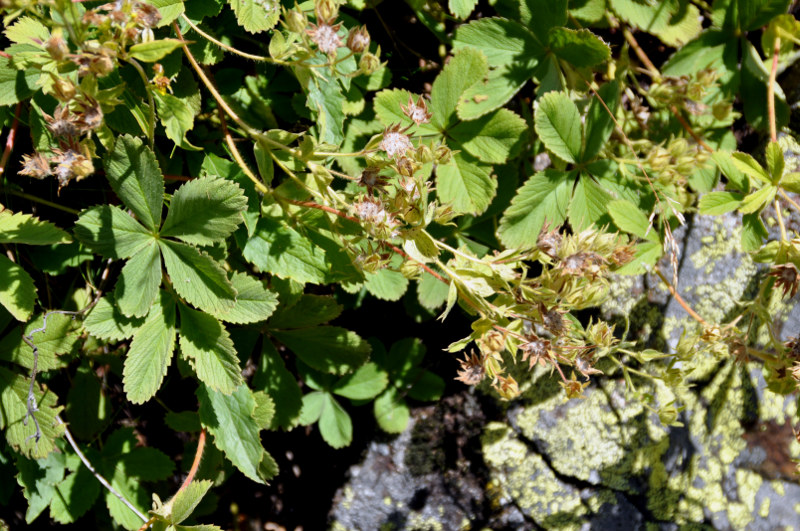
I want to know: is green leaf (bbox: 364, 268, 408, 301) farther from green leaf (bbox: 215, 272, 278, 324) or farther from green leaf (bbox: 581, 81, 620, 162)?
green leaf (bbox: 581, 81, 620, 162)

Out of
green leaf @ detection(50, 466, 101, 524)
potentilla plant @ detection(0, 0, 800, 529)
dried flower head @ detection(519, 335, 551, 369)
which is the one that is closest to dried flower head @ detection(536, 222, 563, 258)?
potentilla plant @ detection(0, 0, 800, 529)

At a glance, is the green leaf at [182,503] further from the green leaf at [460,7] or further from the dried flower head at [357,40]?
the green leaf at [460,7]

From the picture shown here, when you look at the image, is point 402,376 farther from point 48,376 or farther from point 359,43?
point 359,43

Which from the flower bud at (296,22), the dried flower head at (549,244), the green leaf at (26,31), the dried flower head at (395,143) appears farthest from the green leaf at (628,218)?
the green leaf at (26,31)

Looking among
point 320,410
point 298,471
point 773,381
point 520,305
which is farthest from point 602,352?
point 298,471

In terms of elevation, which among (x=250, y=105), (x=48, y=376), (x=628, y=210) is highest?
(x=250, y=105)
